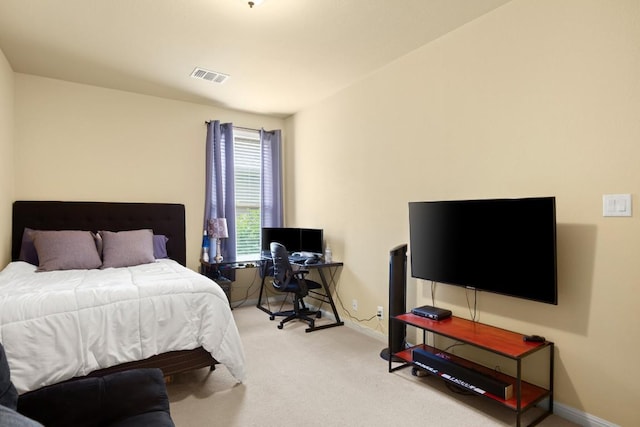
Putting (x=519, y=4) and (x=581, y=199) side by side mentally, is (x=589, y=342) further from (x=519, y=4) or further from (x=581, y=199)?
(x=519, y=4)

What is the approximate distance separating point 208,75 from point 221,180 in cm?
142

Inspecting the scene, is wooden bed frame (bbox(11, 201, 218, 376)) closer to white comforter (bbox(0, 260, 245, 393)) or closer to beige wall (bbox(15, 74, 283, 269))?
beige wall (bbox(15, 74, 283, 269))

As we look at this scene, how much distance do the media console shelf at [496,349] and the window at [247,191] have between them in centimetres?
275

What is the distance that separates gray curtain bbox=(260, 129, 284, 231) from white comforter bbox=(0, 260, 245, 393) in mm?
2389

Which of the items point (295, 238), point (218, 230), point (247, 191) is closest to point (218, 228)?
point (218, 230)

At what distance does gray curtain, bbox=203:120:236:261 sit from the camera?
468 centimetres

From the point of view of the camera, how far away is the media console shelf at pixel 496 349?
83.6 inches

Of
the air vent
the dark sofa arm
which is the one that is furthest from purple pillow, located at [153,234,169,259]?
the dark sofa arm

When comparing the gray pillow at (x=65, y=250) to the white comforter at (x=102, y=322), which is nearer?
the white comforter at (x=102, y=322)

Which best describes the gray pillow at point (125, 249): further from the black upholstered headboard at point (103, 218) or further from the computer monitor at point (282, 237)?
the computer monitor at point (282, 237)

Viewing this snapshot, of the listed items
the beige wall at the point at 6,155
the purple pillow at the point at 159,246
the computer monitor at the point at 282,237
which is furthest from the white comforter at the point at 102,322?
the computer monitor at the point at 282,237

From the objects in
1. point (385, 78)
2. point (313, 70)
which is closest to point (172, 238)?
point (313, 70)

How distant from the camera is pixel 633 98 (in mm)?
1972

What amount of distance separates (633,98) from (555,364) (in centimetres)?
164
